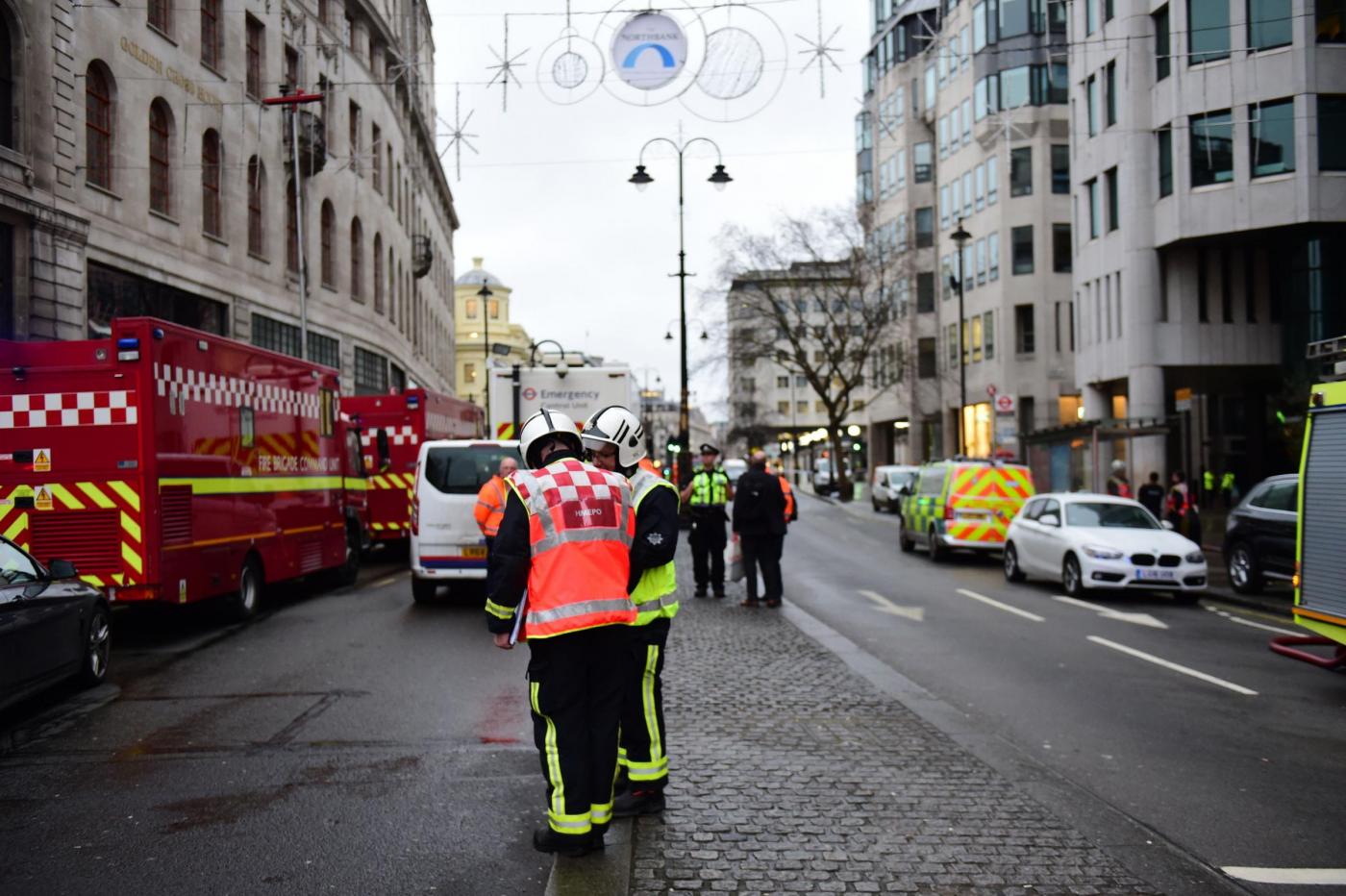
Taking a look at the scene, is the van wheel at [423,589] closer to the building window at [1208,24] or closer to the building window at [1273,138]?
the building window at [1208,24]

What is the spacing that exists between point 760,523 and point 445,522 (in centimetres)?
380

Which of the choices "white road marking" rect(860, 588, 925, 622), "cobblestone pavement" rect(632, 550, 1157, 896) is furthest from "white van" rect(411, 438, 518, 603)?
"cobblestone pavement" rect(632, 550, 1157, 896)

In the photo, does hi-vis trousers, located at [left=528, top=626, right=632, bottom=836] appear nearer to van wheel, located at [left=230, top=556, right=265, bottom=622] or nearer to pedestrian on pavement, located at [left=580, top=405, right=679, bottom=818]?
pedestrian on pavement, located at [left=580, top=405, right=679, bottom=818]

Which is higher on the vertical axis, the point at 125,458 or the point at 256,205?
the point at 256,205

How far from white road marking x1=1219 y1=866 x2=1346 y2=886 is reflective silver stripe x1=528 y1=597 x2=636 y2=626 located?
2.75 meters

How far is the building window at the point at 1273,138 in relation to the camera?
27.0 m

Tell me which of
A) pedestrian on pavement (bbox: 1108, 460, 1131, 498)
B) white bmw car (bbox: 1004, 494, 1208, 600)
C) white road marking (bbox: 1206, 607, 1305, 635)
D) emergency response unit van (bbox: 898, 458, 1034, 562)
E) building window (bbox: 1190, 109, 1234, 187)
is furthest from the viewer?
building window (bbox: 1190, 109, 1234, 187)

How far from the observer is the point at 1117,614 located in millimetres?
13656

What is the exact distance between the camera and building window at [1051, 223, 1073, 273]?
153ft

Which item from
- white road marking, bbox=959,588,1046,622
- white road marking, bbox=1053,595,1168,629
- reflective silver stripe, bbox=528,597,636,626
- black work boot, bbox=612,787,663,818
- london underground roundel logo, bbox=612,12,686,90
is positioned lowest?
white road marking, bbox=1053,595,1168,629

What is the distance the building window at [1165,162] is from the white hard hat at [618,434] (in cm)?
2802

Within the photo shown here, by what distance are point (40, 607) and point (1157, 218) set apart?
2934 cm

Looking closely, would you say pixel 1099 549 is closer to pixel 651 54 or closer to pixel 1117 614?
pixel 1117 614

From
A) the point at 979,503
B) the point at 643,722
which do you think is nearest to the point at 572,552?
the point at 643,722
